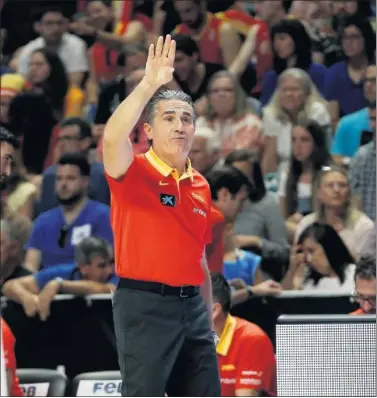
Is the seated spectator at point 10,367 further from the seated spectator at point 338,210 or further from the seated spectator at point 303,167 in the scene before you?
the seated spectator at point 303,167

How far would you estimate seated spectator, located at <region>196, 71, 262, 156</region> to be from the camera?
9.83 metres

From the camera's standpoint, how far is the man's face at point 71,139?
10.1 m

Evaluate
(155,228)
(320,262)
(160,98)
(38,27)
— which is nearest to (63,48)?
(38,27)

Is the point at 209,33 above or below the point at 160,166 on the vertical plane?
above

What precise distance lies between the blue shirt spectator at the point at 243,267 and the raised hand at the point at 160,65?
3.12 m

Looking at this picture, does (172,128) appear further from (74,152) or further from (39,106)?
(39,106)

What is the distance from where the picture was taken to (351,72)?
34.0 feet

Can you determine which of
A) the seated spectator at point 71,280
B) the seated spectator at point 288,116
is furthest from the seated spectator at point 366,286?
the seated spectator at point 288,116

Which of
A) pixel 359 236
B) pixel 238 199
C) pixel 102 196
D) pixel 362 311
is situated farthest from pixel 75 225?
pixel 362 311

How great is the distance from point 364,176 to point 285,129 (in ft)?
3.19

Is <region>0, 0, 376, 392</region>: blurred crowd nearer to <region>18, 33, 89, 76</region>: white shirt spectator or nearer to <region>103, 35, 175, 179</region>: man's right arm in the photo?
<region>18, 33, 89, 76</region>: white shirt spectator

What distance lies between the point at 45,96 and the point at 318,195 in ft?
9.69

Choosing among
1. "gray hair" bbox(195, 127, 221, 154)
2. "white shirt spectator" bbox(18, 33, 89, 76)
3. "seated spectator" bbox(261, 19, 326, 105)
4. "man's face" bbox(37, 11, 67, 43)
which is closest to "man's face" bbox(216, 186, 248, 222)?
"gray hair" bbox(195, 127, 221, 154)

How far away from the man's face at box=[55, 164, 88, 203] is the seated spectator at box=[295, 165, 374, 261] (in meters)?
1.51
